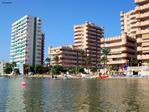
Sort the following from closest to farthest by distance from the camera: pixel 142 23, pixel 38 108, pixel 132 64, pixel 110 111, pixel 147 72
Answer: pixel 110 111, pixel 38 108, pixel 147 72, pixel 142 23, pixel 132 64

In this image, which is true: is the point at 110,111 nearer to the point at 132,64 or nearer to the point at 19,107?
the point at 19,107

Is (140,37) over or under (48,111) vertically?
over

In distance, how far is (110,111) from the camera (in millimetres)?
33406

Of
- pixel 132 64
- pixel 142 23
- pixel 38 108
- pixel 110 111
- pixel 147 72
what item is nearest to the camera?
pixel 110 111

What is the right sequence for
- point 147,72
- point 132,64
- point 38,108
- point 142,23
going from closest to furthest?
point 38,108 → point 147,72 → point 142,23 → point 132,64

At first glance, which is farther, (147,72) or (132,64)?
(132,64)

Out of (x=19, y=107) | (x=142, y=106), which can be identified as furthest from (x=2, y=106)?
(x=142, y=106)

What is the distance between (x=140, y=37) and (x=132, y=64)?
67.8ft

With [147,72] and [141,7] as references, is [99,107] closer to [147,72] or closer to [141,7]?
[147,72]

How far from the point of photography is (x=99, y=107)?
36594 millimetres

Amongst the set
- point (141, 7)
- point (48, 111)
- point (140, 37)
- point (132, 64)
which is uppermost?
point (141, 7)

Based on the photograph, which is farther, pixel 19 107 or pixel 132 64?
pixel 132 64

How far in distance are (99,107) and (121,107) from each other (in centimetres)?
234

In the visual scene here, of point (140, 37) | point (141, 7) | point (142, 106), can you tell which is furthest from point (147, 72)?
point (142, 106)
